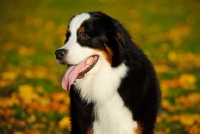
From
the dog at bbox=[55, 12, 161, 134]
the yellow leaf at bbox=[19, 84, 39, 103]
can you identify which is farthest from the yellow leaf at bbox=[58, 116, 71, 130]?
the dog at bbox=[55, 12, 161, 134]

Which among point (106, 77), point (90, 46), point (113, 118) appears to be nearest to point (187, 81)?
point (113, 118)

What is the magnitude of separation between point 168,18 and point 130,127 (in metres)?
15.4

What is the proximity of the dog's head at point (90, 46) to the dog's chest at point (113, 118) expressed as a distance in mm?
392

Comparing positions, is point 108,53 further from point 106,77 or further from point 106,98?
point 106,98

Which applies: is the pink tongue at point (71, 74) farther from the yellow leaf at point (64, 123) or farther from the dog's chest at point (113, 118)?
the yellow leaf at point (64, 123)

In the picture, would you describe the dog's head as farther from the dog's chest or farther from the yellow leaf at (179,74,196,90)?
the yellow leaf at (179,74,196,90)

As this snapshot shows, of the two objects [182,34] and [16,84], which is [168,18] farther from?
[16,84]

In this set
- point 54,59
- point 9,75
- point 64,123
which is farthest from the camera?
point 54,59

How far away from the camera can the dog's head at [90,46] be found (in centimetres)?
563

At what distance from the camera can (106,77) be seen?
18.8 ft

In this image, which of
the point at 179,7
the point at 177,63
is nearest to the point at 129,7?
the point at 179,7

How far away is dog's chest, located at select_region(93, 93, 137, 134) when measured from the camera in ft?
19.0

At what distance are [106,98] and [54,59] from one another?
8077 millimetres

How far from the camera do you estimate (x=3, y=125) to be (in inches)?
315
